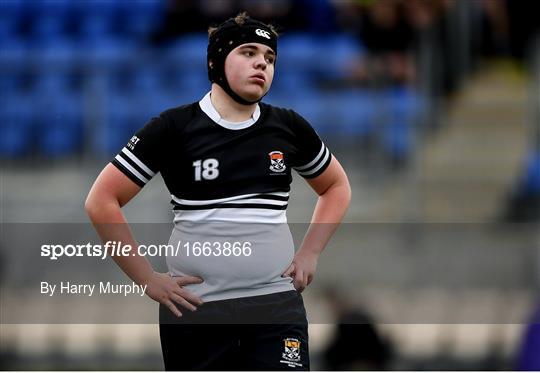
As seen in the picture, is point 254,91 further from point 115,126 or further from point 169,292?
point 115,126

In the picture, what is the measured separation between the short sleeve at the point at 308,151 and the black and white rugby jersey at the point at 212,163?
0.09 metres

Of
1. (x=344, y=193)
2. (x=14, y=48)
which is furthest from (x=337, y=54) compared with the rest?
(x=344, y=193)

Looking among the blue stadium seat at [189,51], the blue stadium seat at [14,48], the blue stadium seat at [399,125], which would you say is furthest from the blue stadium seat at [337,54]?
the blue stadium seat at [14,48]

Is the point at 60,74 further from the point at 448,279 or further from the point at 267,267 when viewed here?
the point at 267,267

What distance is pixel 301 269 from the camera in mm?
4320

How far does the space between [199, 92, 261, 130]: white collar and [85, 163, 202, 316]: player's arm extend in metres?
0.33

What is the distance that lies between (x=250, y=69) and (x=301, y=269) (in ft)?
2.17

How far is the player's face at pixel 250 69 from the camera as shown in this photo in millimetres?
4176

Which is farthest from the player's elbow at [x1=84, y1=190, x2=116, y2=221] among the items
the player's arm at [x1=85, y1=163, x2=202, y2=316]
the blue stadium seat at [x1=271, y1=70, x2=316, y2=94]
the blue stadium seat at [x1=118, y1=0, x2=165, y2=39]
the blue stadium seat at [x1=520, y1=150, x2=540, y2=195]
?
the blue stadium seat at [x1=118, y1=0, x2=165, y2=39]

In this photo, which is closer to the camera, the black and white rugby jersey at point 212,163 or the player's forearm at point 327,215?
the black and white rugby jersey at point 212,163

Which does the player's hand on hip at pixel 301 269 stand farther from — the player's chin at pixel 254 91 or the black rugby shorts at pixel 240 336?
the player's chin at pixel 254 91

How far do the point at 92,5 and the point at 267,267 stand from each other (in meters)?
8.76

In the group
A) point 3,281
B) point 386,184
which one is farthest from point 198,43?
point 3,281

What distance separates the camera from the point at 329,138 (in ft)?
32.9
